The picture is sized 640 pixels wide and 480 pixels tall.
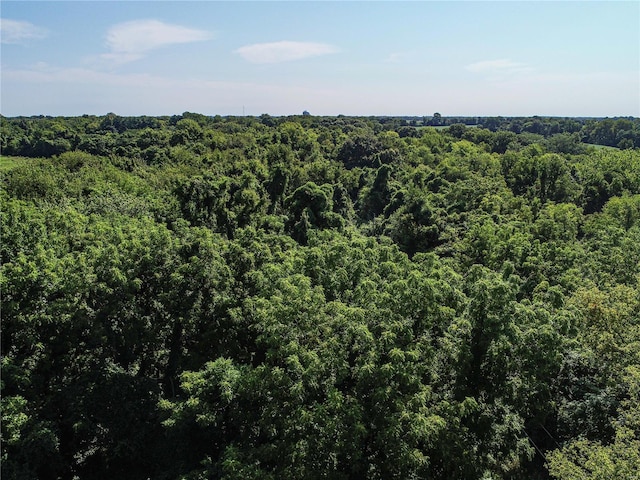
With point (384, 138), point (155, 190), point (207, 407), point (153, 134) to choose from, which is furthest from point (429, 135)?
point (207, 407)

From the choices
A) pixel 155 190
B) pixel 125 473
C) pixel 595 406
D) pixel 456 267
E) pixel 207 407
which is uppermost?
pixel 155 190

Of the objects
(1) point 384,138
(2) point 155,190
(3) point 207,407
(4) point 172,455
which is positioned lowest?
(4) point 172,455

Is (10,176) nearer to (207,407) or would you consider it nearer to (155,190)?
(155,190)

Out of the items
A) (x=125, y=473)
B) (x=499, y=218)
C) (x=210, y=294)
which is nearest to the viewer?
(x=125, y=473)

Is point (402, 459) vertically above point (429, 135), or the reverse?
point (429, 135)

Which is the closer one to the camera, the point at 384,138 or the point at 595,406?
the point at 595,406

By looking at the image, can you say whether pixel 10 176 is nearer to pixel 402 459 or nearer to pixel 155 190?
pixel 155 190

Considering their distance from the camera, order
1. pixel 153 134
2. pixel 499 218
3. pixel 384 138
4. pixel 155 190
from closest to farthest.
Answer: pixel 499 218 → pixel 155 190 → pixel 153 134 → pixel 384 138

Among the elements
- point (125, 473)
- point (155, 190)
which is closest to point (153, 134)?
point (155, 190)

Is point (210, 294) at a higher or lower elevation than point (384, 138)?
lower
